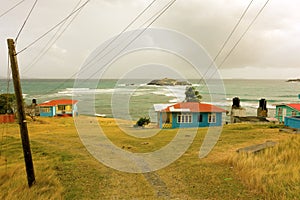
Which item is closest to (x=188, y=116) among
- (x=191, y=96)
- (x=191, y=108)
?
(x=191, y=108)

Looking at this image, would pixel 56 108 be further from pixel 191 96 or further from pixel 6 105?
pixel 191 96

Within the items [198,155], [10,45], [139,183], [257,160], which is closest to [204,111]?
[198,155]

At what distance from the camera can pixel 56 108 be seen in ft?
153

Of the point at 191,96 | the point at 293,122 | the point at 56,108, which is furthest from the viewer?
the point at 191,96

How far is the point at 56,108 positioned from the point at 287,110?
135ft

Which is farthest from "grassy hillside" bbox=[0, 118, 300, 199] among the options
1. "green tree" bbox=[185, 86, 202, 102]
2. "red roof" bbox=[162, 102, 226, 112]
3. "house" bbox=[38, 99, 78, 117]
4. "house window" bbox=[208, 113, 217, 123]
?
"green tree" bbox=[185, 86, 202, 102]

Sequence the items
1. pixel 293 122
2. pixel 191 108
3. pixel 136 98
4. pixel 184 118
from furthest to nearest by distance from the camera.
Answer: pixel 136 98, pixel 191 108, pixel 184 118, pixel 293 122

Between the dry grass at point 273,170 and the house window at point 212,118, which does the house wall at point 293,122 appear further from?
the house window at point 212,118

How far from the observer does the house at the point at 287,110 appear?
29.3 metres

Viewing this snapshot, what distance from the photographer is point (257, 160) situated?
9.69 m

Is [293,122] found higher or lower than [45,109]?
higher

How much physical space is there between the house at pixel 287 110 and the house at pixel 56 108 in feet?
123

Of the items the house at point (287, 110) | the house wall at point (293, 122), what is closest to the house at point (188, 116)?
the house at point (287, 110)

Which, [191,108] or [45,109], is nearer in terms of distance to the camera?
[191,108]
